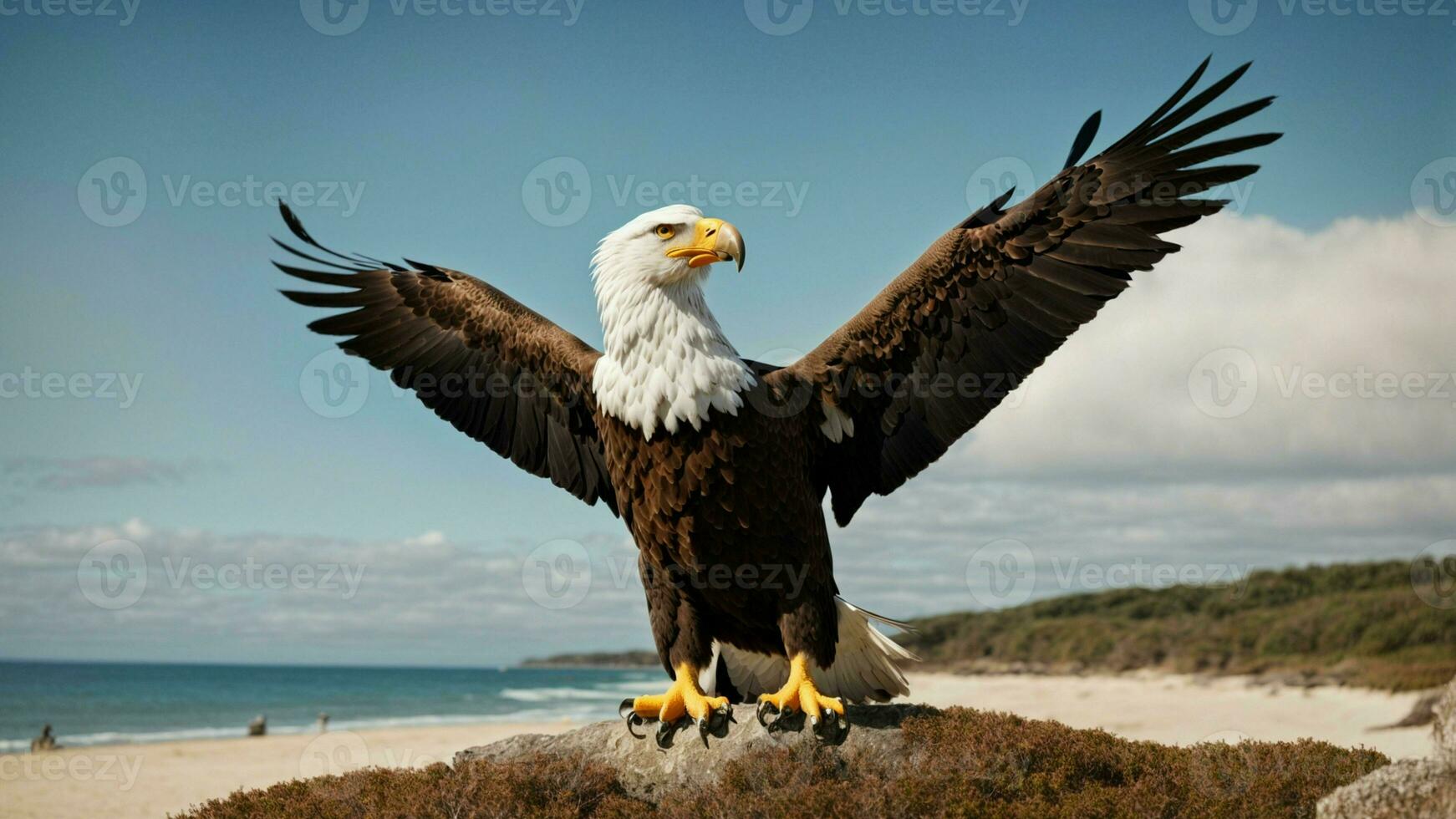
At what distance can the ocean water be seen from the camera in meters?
31.4

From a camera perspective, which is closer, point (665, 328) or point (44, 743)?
point (665, 328)

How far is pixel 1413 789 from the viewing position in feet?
13.8

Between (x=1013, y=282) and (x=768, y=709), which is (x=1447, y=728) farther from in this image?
(x=768, y=709)

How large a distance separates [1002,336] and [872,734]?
2.25 meters

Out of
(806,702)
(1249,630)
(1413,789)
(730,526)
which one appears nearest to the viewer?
(1413,789)

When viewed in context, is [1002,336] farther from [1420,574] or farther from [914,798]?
[1420,574]

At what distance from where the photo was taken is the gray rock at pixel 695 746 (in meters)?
5.43

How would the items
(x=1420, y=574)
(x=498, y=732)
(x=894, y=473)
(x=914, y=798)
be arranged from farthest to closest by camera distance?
(x=1420, y=574), (x=498, y=732), (x=894, y=473), (x=914, y=798)

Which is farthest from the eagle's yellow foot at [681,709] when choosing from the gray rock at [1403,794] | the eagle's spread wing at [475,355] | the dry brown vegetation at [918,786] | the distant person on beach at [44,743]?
the distant person on beach at [44,743]

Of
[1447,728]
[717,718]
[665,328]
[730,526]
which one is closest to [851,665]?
[717,718]

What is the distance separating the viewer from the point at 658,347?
17.0 ft

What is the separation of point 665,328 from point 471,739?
790 inches

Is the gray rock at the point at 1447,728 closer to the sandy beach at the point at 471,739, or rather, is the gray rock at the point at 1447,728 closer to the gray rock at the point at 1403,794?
the gray rock at the point at 1403,794

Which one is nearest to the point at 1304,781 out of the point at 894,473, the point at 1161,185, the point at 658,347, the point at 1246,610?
the point at 894,473
